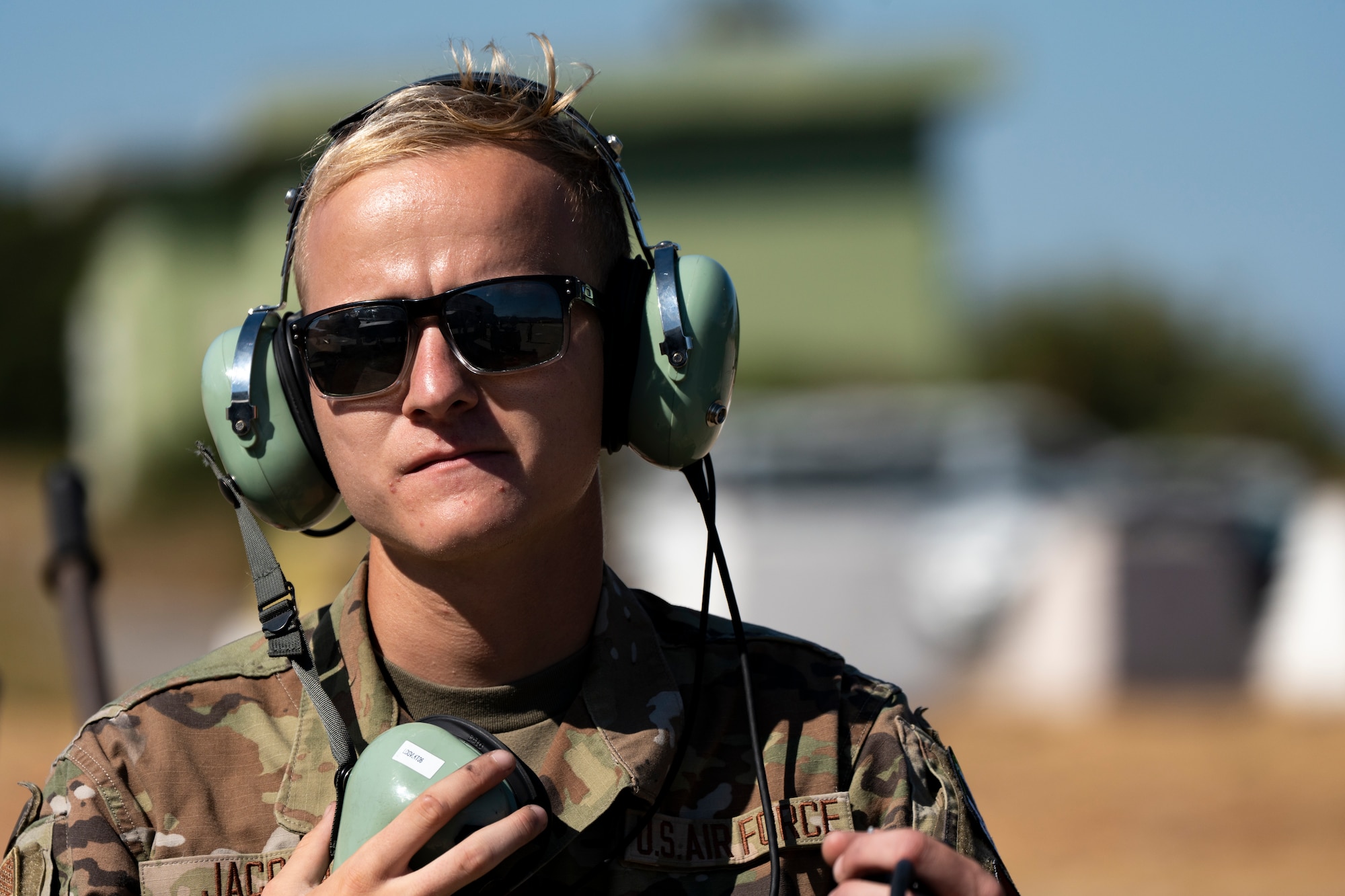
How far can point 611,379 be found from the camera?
8.11ft

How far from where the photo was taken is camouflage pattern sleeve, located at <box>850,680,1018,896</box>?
2.41 m

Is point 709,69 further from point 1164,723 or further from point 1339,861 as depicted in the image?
point 1339,861

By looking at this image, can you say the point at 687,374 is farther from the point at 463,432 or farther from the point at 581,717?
the point at 581,717

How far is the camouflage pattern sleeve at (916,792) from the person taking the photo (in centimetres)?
241

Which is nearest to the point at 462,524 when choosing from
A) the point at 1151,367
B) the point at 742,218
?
the point at 742,218

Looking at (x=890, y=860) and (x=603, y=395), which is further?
(x=603, y=395)

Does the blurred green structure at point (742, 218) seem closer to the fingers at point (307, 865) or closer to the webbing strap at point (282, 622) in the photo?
the webbing strap at point (282, 622)

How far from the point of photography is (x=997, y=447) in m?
19.4

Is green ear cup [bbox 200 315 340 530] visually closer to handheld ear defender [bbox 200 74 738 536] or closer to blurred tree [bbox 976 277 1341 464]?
handheld ear defender [bbox 200 74 738 536]

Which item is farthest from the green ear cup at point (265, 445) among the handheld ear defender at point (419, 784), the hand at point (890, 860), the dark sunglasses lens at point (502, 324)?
the hand at point (890, 860)

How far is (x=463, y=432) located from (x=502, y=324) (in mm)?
179

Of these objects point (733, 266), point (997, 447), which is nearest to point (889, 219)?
point (733, 266)

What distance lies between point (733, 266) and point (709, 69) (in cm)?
399

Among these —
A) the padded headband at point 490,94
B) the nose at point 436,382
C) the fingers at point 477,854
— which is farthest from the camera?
the padded headband at point 490,94
